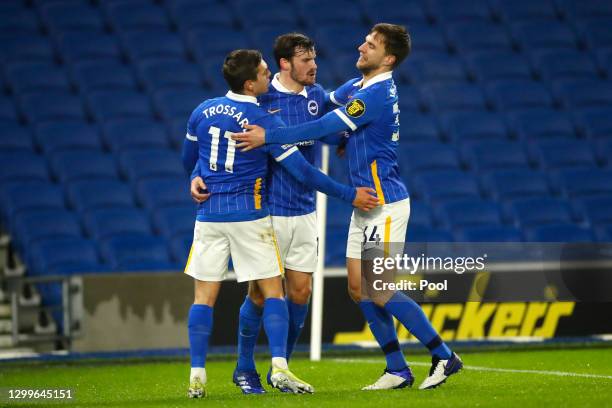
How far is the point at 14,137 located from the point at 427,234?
3835mm

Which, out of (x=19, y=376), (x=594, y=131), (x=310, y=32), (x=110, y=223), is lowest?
(x=19, y=376)

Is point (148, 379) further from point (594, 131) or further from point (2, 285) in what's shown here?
point (594, 131)

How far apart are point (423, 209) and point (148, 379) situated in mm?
4230

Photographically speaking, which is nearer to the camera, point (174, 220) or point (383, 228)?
point (383, 228)

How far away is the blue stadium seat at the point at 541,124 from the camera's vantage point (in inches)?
477

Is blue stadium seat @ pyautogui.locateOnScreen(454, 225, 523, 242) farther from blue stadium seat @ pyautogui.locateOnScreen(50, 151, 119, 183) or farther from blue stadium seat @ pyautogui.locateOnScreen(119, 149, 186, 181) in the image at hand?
blue stadium seat @ pyautogui.locateOnScreen(50, 151, 119, 183)

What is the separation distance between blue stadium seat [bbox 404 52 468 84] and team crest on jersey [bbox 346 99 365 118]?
264 inches

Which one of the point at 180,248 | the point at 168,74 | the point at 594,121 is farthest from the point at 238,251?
the point at 594,121

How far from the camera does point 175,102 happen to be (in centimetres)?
1109

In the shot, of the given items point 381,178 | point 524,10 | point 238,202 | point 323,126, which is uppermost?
point 524,10

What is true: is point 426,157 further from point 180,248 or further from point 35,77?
point 35,77

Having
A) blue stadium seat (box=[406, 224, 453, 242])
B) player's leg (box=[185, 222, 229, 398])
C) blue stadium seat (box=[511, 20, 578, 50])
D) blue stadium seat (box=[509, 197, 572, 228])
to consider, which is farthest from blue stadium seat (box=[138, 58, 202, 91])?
player's leg (box=[185, 222, 229, 398])

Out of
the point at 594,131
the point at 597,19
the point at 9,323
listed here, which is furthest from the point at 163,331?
the point at 597,19

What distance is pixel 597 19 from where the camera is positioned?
45.0 ft
